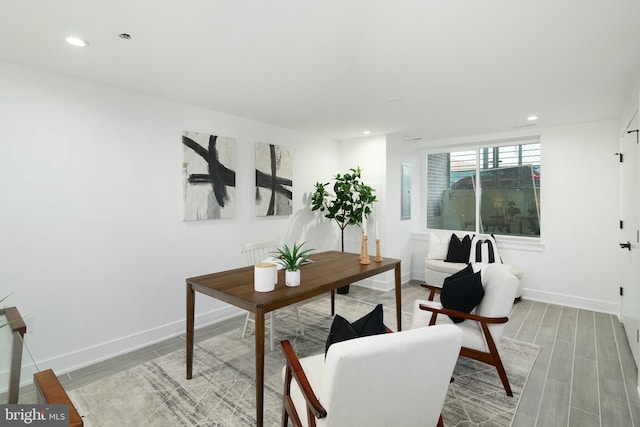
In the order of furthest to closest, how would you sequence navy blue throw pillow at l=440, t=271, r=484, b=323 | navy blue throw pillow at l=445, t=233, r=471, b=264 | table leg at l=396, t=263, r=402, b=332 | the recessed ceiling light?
navy blue throw pillow at l=445, t=233, r=471, b=264
table leg at l=396, t=263, r=402, b=332
navy blue throw pillow at l=440, t=271, r=484, b=323
the recessed ceiling light

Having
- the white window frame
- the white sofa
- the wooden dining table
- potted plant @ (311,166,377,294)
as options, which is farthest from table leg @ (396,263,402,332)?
the white window frame

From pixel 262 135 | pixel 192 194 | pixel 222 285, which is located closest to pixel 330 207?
pixel 262 135

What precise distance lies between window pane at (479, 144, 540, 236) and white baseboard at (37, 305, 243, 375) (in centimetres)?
423

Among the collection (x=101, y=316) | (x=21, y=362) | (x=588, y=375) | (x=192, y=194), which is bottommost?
(x=588, y=375)

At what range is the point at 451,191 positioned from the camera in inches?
222

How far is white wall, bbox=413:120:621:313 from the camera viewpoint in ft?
13.3

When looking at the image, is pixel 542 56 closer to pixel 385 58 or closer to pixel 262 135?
pixel 385 58

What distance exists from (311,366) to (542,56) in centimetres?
257

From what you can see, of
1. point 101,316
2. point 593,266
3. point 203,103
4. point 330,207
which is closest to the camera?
point 101,316

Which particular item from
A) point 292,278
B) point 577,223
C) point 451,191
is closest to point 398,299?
point 292,278

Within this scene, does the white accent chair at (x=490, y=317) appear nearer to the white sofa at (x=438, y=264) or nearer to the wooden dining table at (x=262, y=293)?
the wooden dining table at (x=262, y=293)

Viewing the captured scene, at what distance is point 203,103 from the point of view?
343 centimetres

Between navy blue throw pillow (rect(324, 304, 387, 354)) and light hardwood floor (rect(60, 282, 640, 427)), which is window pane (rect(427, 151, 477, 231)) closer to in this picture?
light hardwood floor (rect(60, 282, 640, 427))

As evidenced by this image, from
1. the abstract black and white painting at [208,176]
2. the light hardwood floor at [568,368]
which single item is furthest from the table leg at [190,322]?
the abstract black and white painting at [208,176]
